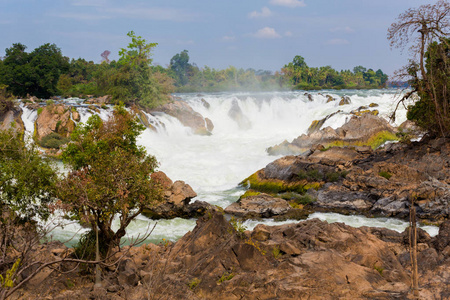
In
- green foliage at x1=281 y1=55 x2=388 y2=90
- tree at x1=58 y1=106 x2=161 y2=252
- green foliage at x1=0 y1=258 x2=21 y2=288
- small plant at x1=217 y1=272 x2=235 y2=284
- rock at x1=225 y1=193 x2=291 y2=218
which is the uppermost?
green foliage at x1=281 y1=55 x2=388 y2=90

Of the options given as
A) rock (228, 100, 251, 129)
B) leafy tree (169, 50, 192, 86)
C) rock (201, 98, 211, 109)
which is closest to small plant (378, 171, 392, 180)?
rock (228, 100, 251, 129)

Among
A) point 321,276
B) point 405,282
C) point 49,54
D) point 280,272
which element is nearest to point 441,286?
point 405,282

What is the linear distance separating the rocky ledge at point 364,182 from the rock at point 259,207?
46mm

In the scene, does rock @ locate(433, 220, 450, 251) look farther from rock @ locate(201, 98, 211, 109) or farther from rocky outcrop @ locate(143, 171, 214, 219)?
rock @ locate(201, 98, 211, 109)

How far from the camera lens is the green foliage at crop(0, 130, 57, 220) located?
13328 millimetres

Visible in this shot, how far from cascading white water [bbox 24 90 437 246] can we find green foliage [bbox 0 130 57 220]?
5463mm

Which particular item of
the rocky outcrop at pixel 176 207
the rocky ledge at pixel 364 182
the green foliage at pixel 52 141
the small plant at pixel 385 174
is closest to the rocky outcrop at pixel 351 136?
the rocky ledge at pixel 364 182

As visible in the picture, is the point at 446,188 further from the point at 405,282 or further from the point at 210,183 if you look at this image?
the point at 210,183

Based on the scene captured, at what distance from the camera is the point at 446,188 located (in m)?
19.2

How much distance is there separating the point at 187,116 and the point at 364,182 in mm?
26421

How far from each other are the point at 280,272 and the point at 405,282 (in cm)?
278

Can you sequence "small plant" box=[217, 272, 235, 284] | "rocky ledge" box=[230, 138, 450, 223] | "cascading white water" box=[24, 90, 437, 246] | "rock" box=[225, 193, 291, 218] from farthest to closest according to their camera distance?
"rock" box=[225, 193, 291, 218] < "cascading white water" box=[24, 90, 437, 246] < "rocky ledge" box=[230, 138, 450, 223] < "small plant" box=[217, 272, 235, 284]

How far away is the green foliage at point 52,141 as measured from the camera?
3484 cm

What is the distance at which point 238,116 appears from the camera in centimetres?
4912
